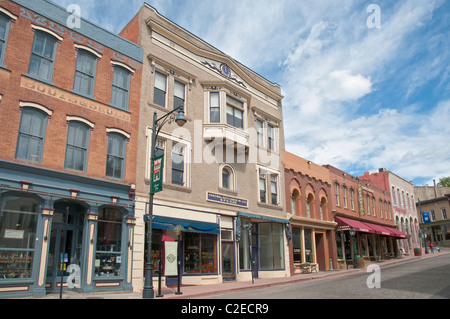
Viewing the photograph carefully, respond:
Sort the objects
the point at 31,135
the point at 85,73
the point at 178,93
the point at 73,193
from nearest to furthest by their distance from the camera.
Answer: the point at 31,135 < the point at 73,193 < the point at 85,73 < the point at 178,93

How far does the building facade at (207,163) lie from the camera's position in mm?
17844

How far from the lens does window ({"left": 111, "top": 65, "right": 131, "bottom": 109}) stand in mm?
16922

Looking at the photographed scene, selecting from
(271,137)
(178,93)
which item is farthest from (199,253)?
(271,137)

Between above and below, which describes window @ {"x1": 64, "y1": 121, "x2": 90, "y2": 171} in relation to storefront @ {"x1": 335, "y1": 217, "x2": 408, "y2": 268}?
above

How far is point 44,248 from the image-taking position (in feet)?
42.9

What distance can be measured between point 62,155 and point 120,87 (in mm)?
4530

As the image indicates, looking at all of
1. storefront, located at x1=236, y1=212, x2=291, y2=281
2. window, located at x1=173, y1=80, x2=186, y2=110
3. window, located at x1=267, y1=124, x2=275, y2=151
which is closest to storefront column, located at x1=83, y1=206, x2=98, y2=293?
window, located at x1=173, y1=80, x2=186, y2=110

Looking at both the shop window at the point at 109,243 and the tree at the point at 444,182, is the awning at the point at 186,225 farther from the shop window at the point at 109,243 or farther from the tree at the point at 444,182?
the tree at the point at 444,182

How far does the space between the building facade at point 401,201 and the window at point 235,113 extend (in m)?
28.0

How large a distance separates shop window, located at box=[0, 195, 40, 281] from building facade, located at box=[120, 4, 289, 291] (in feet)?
14.0

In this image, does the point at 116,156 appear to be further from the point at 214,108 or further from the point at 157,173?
the point at 214,108

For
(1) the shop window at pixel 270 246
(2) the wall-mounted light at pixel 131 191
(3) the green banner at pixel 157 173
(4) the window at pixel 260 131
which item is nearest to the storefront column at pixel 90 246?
(2) the wall-mounted light at pixel 131 191

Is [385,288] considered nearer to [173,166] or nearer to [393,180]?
[173,166]

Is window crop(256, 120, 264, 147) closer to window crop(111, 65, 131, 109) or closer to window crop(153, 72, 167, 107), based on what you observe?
window crop(153, 72, 167, 107)
